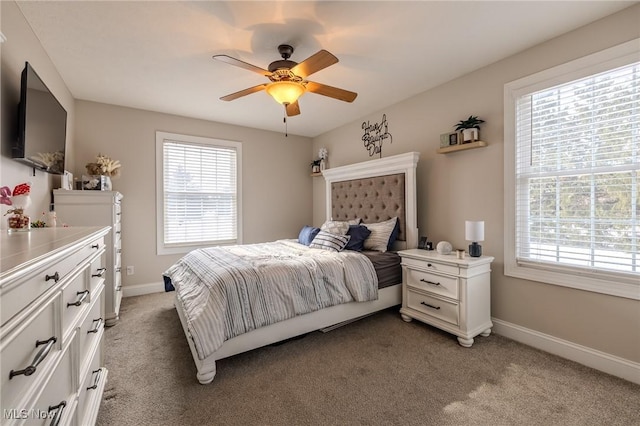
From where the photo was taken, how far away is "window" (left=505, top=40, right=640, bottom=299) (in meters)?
1.98

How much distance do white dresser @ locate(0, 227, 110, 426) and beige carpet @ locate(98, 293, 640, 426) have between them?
0.53 meters

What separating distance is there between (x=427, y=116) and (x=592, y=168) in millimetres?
1638

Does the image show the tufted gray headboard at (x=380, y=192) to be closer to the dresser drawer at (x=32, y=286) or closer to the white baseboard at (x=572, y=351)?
the white baseboard at (x=572, y=351)

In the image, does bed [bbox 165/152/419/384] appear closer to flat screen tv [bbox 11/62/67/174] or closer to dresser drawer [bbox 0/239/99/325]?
dresser drawer [bbox 0/239/99/325]

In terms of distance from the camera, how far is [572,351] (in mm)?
2203

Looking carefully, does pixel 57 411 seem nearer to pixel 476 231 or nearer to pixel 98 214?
pixel 98 214

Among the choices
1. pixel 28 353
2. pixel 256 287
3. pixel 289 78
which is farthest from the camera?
pixel 289 78

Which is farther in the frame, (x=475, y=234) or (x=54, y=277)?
(x=475, y=234)

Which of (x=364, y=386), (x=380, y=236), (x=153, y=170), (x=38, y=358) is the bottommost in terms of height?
(x=364, y=386)

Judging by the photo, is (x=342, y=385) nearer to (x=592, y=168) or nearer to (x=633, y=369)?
(x=633, y=369)

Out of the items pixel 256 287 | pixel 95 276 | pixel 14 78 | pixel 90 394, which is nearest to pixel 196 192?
pixel 14 78

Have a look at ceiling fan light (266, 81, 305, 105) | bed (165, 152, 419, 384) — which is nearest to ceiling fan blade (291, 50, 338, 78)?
ceiling fan light (266, 81, 305, 105)

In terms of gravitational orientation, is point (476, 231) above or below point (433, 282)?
above

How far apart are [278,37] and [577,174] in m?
2.63
